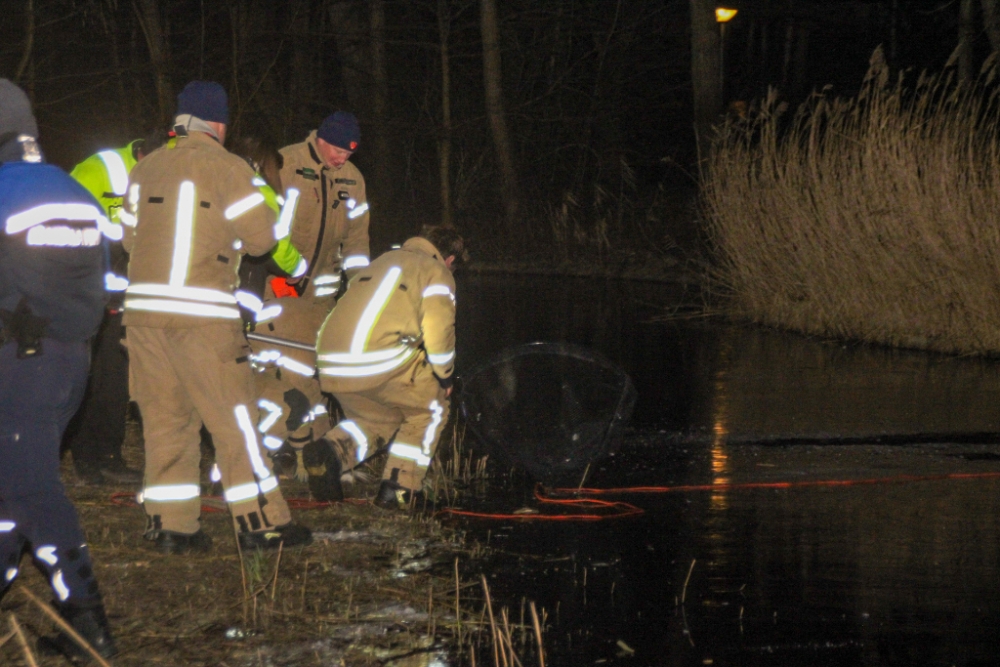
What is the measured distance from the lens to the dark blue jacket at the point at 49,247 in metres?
4.50

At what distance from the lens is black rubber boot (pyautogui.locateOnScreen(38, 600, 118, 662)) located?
465cm

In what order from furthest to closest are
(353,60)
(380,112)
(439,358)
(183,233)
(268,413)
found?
1. (353,60)
2. (380,112)
3. (268,413)
4. (439,358)
5. (183,233)

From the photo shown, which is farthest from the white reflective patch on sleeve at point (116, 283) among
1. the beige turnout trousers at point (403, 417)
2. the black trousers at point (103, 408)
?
the beige turnout trousers at point (403, 417)

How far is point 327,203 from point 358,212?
26cm

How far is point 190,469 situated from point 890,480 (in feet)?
12.6

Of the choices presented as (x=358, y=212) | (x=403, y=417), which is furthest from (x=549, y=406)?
(x=358, y=212)

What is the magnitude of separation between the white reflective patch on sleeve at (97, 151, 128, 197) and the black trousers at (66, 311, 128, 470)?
690 millimetres

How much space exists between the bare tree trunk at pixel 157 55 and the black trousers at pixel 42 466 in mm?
10887

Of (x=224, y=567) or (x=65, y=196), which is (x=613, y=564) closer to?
(x=224, y=567)

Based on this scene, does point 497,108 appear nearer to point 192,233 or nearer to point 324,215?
point 324,215

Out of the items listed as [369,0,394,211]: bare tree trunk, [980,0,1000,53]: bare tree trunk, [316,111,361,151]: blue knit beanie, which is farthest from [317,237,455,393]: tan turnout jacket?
[369,0,394,211]: bare tree trunk

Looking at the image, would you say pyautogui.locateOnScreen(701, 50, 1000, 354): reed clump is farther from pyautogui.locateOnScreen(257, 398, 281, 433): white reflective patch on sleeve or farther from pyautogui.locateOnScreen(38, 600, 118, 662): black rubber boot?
pyautogui.locateOnScreen(38, 600, 118, 662): black rubber boot

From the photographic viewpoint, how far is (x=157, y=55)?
613 inches

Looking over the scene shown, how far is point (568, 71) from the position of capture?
28969mm
